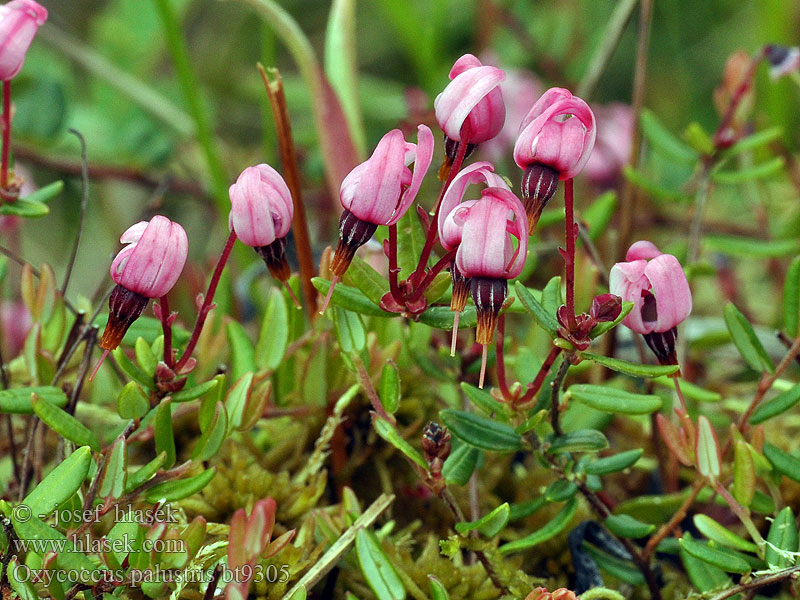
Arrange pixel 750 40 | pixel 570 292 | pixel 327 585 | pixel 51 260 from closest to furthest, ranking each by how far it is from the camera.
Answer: pixel 570 292, pixel 327 585, pixel 51 260, pixel 750 40

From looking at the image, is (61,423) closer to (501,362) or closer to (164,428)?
(164,428)

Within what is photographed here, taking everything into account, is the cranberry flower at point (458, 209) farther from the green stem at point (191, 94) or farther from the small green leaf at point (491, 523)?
the green stem at point (191, 94)

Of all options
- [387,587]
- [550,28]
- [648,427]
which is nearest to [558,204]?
[550,28]

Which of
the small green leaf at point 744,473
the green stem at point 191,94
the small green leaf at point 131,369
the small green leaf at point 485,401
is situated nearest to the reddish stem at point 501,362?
the small green leaf at point 485,401

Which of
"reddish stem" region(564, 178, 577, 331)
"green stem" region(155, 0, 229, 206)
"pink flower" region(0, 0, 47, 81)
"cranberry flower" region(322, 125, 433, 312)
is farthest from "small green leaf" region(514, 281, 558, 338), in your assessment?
"green stem" region(155, 0, 229, 206)

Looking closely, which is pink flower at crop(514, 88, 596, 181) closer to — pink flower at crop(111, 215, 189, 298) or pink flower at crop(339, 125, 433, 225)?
pink flower at crop(339, 125, 433, 225)

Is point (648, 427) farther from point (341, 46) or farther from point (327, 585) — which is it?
point (341, 46)

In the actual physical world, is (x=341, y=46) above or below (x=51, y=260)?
above
